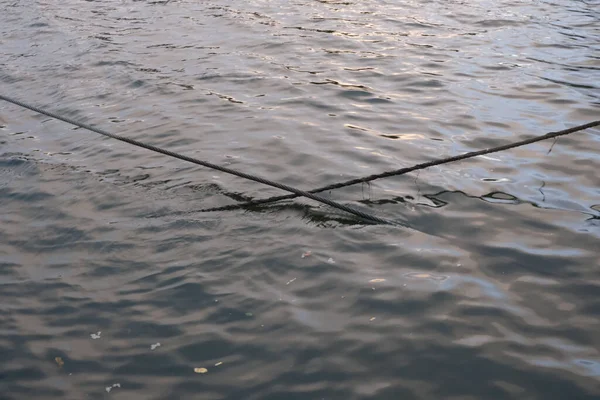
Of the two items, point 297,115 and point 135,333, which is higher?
point 297,115

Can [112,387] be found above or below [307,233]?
below

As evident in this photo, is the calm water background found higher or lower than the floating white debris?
higher

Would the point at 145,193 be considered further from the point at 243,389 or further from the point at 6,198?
the point at 243,389

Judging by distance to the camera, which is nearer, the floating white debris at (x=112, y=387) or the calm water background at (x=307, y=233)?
the floating white debris at (x=112, y=387)

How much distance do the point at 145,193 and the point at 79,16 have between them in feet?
27.7

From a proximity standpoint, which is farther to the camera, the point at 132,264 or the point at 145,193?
the point at 145,193

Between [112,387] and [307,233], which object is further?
[307,233]

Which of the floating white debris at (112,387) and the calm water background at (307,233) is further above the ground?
the calm water background at (307,233)

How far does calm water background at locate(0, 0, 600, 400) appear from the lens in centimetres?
319

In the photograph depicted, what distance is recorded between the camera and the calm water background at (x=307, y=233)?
3.19 meters

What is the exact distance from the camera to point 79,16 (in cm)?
1214

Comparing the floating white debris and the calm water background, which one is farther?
the calm water background

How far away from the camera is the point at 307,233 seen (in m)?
4.43

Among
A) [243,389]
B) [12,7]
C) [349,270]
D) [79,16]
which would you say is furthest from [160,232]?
[12,7]
